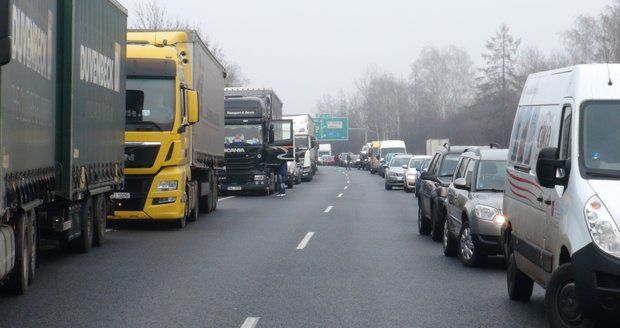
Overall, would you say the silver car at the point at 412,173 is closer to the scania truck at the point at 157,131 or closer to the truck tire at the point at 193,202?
the truck tire at the point at 193,202

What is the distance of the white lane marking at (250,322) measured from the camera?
8438 millimetres

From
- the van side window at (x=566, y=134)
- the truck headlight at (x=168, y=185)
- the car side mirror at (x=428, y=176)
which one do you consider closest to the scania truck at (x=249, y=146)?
the truck headlight at (x=168, y=185)

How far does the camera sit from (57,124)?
12.3 meters

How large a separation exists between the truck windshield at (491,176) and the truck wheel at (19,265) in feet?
20.7

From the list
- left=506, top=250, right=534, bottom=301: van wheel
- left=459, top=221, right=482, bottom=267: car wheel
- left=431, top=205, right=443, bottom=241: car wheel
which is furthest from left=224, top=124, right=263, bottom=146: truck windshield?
left=506, top=250, right=534, bottom=301: van wheel

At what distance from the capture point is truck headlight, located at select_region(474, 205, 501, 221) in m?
12.6

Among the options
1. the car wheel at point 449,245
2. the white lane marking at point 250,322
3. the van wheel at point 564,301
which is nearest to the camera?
the van wheel at point 564,301

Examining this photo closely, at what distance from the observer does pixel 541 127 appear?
8.99 meters

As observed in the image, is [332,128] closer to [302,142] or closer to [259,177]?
[302,142]

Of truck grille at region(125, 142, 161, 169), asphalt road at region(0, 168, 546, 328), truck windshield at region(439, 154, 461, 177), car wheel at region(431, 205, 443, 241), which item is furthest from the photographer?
truck grille at region(125, 142, 161, 169)

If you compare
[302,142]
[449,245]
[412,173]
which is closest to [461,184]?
[449,245]

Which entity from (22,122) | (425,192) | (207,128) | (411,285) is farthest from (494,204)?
(207,128)

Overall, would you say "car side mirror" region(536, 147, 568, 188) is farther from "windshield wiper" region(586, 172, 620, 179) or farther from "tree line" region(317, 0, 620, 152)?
"tree line" region(317, 0, 620, 152)

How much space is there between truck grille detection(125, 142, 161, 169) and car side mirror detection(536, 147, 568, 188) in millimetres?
11562
